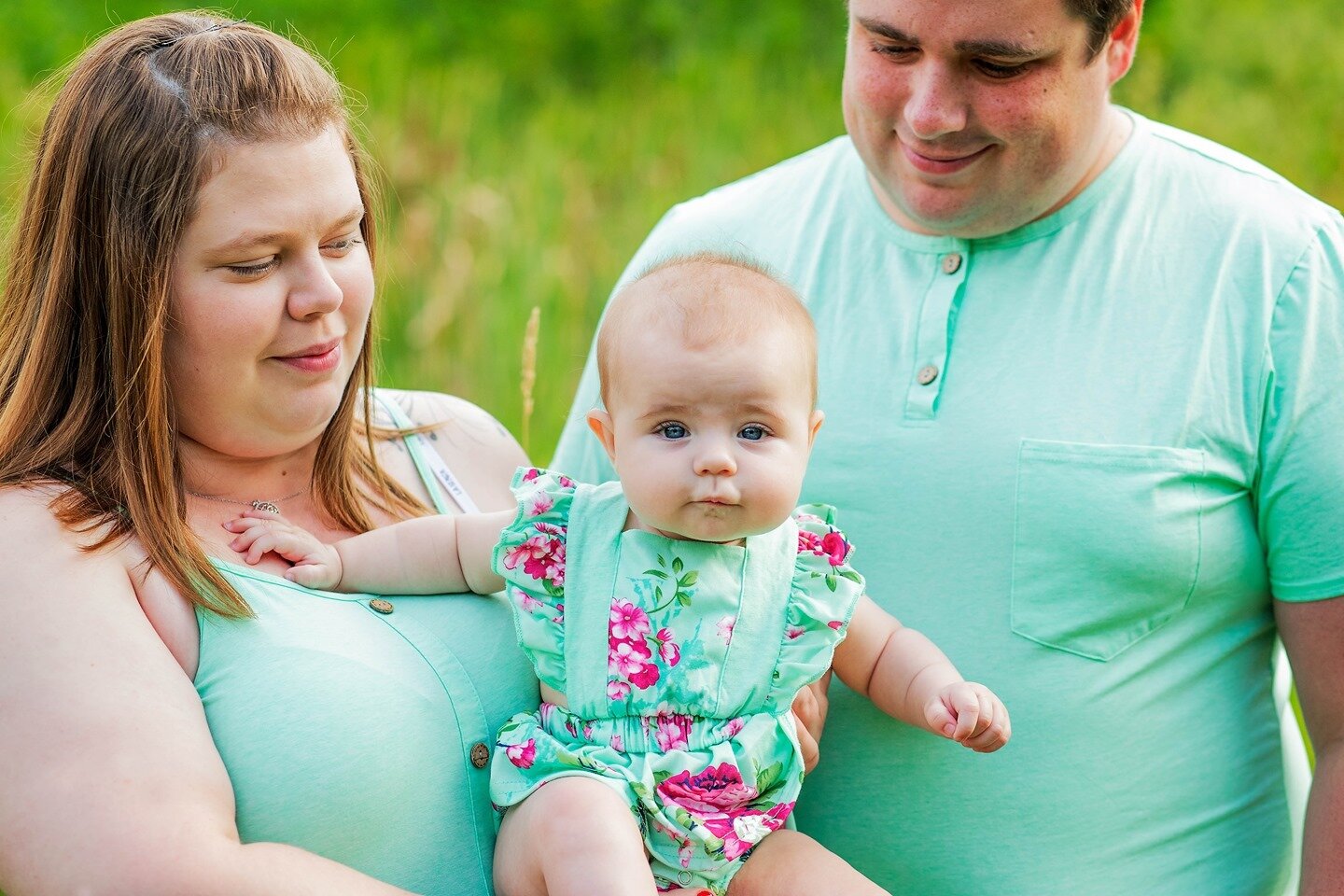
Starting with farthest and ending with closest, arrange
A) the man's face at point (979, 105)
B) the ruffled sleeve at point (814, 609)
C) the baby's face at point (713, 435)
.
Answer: the man's face at point (979, 105)
the ruffled sleeve at point (814, 609)
the baby's face at point (713, 435)

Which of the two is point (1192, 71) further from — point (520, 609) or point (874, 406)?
point (520, 609)

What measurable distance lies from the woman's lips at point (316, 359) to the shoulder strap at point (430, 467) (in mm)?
373

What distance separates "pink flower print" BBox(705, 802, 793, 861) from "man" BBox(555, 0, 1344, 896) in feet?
1.39

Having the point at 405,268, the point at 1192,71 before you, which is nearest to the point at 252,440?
the point at 405,268

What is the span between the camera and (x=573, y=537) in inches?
87.4

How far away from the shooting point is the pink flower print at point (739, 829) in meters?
2.09

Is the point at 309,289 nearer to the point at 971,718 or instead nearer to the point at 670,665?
the point at 670,665

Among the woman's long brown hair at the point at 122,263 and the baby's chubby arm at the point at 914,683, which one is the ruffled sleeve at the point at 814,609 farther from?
the woman's long brown hair at the point at 122,263

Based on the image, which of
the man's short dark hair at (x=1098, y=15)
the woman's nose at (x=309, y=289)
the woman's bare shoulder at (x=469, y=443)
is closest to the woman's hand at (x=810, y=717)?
the woman's bare shoulder at (x=469, y=443)

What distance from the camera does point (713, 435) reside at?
2.05m

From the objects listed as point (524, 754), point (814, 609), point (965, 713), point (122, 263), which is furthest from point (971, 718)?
point (122, 263)

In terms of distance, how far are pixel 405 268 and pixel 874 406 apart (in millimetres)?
2411

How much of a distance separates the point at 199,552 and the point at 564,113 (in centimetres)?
→ 432

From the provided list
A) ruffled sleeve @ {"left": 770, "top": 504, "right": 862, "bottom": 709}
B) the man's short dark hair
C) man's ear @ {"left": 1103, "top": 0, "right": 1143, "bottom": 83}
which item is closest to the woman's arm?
ruffled sleeve @ {"left": 770, "top": 504, "right": 862, "bottom": 709}
